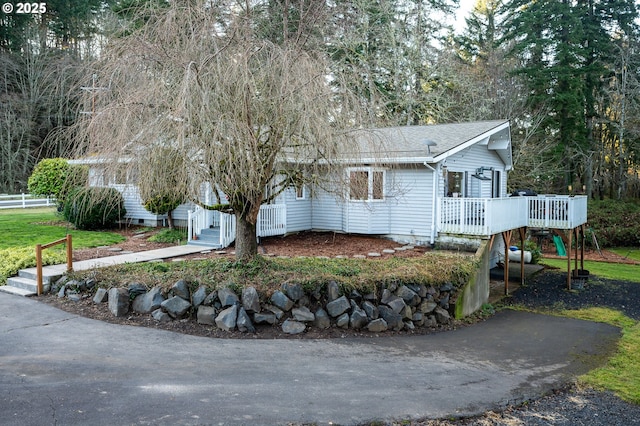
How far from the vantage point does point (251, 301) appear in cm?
772

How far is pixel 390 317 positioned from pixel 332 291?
3.75 ft

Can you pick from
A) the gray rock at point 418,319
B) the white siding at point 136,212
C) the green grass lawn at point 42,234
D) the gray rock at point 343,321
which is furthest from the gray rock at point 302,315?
the white siding at point 136,212

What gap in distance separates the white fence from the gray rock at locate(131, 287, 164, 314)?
1967 centimetres

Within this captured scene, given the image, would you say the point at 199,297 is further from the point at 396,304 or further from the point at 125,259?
the point at 125,259

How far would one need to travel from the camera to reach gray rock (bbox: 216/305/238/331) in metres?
7.54

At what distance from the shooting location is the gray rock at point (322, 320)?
311 inches

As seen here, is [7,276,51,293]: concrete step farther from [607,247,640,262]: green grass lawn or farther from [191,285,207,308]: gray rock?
[607,247,640,262]: green grass lawn

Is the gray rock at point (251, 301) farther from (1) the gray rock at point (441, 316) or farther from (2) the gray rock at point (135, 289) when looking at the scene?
(1) the gray rock at point (441, 316)

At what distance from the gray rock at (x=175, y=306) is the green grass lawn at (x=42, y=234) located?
21.3 feet

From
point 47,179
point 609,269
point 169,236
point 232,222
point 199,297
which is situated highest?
point 47,179

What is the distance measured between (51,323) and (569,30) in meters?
27.3

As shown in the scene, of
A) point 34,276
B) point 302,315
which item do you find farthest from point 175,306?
point 34,276

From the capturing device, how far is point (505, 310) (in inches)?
424

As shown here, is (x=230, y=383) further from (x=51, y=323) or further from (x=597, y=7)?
(x=597, y=7)
